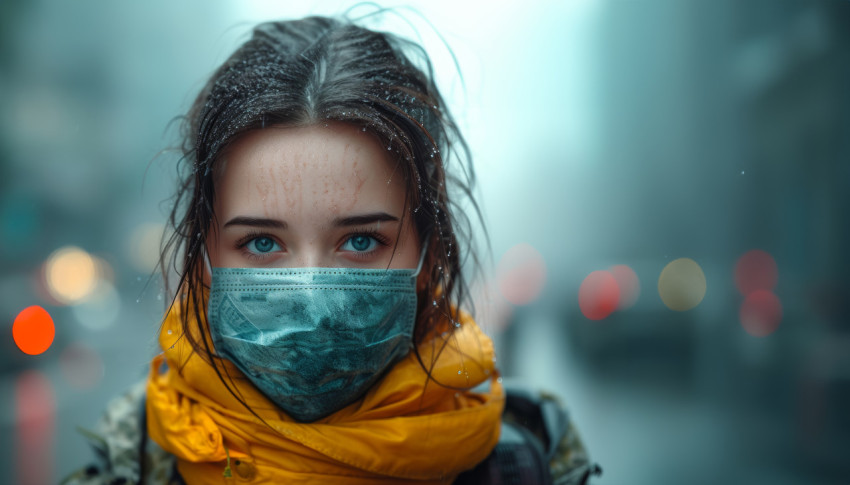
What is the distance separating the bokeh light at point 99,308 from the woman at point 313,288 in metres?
10.7

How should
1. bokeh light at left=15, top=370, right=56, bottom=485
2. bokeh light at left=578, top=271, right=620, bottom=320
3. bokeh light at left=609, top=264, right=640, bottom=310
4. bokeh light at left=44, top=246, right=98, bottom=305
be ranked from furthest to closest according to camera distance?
bokeh light at left=44, top=246, right=98, bottom=305, bokeh light at left=578, top=271, right=620, bottom=320, bokeh light at left=609, top=264, right=640, bottom=310, bokeh light at left=15, top=370, right=56, bottom=485

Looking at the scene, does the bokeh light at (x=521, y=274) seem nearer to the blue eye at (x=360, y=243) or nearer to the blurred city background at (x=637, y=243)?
the blurred city background at (x=637, y=243)

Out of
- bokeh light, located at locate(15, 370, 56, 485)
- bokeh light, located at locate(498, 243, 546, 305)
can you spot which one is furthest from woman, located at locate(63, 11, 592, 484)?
bokeh light, located at locate(498, 243, 546, 305)

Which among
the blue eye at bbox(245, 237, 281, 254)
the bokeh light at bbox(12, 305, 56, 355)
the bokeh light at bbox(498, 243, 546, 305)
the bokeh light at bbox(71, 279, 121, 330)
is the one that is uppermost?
the blue eye at bbox(245, 237, 281, 254)

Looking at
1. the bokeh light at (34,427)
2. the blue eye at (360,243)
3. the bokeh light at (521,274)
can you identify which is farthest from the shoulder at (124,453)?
the bokeh light at (521,274)

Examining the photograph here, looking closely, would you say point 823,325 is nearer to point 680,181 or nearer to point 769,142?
point 769,142

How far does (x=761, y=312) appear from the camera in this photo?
7.10 m

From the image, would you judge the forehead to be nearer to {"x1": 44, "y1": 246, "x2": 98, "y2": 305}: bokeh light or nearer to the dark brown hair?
the dark brown hair

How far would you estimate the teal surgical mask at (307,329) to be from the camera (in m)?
1.22

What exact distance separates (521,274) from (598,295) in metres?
1.79

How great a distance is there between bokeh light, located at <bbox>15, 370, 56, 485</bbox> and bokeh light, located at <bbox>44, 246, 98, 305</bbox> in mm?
1566

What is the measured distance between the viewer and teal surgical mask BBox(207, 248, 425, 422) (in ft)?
4.00

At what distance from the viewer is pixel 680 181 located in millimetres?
4414

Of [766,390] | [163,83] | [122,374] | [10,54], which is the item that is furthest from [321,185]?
[122,374]
